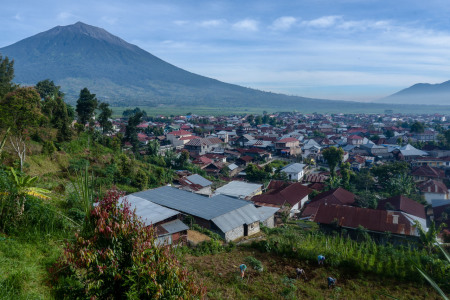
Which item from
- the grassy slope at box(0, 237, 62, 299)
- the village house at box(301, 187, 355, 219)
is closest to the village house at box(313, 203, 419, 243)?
the village house at box(301, 187, 355, 219)

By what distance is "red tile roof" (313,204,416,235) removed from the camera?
12.1 meters

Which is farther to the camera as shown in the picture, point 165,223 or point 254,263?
point 165,223

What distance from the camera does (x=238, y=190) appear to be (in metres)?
20.0

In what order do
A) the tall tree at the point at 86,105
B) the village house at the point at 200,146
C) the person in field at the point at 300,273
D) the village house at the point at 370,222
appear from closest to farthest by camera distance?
the person in field at the point at 300,273
the village house at the point at 370,222
the tall tree at the point at 86,105
the village house at the point at 200,146

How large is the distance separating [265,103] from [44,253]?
557 feet

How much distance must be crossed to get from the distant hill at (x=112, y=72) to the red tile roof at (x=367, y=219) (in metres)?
117

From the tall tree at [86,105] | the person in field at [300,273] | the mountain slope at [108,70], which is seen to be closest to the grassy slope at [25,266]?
the person in field at [300,273]

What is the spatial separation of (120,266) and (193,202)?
9.93 meters

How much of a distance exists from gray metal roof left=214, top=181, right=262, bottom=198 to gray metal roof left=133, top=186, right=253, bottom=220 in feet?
19.0

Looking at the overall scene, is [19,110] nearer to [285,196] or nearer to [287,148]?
[285,196]

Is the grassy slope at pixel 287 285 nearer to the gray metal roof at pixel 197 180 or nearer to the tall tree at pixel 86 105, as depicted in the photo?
the gray metal roof at pixel 197 180

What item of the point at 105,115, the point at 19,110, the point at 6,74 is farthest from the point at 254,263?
the point at 6,74

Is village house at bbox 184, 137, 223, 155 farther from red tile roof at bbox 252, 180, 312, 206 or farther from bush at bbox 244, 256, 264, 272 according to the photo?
bush at bbox 244, 256, 264, 272

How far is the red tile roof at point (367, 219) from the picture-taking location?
1211cm
